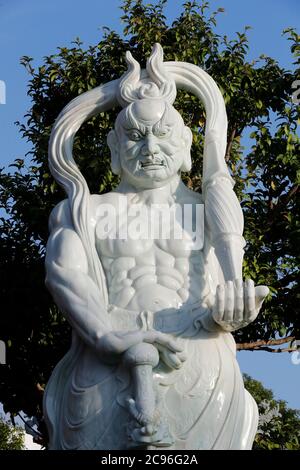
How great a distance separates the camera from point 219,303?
6484 mm

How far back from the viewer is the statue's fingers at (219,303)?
6.48 metres

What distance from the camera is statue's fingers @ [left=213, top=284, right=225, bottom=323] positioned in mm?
6477

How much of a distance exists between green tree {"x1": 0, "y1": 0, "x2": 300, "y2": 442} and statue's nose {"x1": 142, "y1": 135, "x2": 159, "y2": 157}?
10.8ft

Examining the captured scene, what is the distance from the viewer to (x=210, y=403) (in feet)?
21.4

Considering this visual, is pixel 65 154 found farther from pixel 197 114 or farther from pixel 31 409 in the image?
pixel 31 409

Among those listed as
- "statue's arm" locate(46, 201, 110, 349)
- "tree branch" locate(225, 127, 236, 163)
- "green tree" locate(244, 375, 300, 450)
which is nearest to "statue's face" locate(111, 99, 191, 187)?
"statue's arm" locate(46, 201, 110, 349)

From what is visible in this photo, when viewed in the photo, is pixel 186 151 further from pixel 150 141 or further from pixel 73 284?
pixel 73 284

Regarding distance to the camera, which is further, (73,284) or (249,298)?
(73,284)

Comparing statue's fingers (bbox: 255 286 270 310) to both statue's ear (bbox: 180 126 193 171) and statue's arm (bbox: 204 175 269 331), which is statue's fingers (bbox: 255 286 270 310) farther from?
statue's ear (bbox: 180 126 193 171)

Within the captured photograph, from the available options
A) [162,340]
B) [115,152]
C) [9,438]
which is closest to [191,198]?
[115,152]

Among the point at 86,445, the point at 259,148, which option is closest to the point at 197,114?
the point at 259,148

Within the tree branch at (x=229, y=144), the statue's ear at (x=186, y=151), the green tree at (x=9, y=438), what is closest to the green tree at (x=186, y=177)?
the tree branch at (x=229, y=144)

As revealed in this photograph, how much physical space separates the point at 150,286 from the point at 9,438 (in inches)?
536

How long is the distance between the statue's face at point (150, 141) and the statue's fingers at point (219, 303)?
3.45ft
